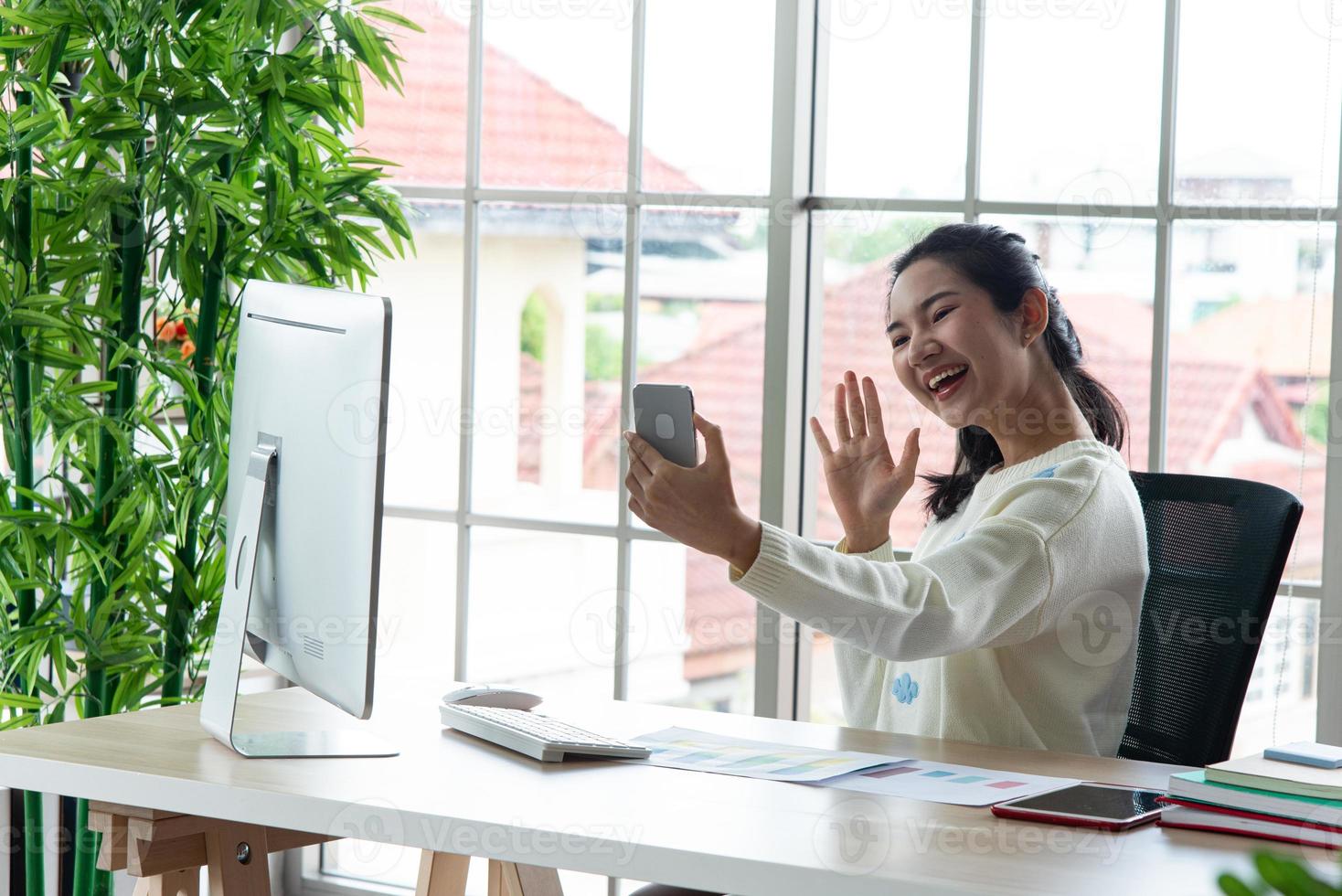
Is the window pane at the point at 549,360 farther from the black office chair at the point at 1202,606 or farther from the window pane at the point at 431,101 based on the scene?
the black office chair at the point at 1202,606

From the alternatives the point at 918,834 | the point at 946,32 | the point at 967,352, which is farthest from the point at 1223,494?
the point at 946,32

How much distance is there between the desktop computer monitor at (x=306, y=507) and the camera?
4.68 ft

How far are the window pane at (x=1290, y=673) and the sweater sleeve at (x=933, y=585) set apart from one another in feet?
3.17

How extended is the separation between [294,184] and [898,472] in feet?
4.10

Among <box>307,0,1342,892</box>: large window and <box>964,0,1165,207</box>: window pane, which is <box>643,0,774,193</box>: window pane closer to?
<box>307,0,1342,892</box>: large window

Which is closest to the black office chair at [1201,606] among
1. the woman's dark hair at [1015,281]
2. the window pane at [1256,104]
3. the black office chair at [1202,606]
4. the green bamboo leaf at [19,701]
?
the black office chair at [1202,606]

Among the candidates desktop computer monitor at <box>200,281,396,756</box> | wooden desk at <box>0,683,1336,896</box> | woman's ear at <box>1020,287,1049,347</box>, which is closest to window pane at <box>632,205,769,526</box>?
woman's ear at <box>1020,287,1049,347</box>

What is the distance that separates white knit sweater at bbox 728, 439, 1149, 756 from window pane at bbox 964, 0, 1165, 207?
2.86ft

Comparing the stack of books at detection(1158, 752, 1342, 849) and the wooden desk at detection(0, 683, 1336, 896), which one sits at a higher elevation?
the stack of books at detection(1158, 752, 1342, 849)

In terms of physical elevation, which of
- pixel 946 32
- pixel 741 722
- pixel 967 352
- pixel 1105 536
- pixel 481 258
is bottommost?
pixel 741 722

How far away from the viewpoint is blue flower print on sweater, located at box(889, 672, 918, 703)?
1.99 metres

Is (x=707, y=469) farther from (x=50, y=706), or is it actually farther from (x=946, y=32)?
(x=50, y=706)

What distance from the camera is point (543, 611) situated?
3.18 m

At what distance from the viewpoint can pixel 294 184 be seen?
8.36 ft
